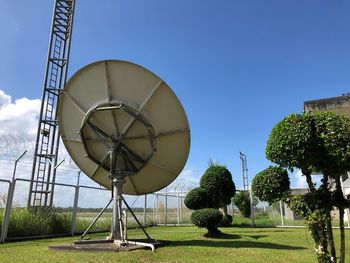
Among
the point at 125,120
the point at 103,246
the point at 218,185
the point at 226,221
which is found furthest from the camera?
the point at 226,221

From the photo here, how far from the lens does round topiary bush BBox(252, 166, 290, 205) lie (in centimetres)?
566

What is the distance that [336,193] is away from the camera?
17.8 feet

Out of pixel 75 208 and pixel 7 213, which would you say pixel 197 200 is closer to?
pixel 75 208

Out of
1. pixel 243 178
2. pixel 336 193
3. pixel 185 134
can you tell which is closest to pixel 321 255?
pixel 336 193

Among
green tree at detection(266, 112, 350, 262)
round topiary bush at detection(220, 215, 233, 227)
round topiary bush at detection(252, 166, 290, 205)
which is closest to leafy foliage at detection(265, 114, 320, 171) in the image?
green tree at detection(266, 112, 350, 262)

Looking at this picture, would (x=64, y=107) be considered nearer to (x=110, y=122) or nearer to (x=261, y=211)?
(x=110, y=122)

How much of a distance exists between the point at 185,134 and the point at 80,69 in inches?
145

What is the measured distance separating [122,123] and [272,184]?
16.8 feet

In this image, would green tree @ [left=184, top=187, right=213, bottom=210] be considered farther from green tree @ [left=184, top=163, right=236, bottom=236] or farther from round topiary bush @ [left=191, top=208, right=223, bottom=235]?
round topiary bush @ [left=191, top=208, right=223, bottom=235]

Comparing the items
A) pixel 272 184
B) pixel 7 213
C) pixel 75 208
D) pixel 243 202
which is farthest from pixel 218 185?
pixel 243 202

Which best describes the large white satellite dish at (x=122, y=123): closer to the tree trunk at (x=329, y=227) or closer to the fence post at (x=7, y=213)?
the fence post at (x=7, y=213)

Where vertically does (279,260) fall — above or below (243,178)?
below

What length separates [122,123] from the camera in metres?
9.34

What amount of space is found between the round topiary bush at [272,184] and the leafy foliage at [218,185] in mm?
10295
